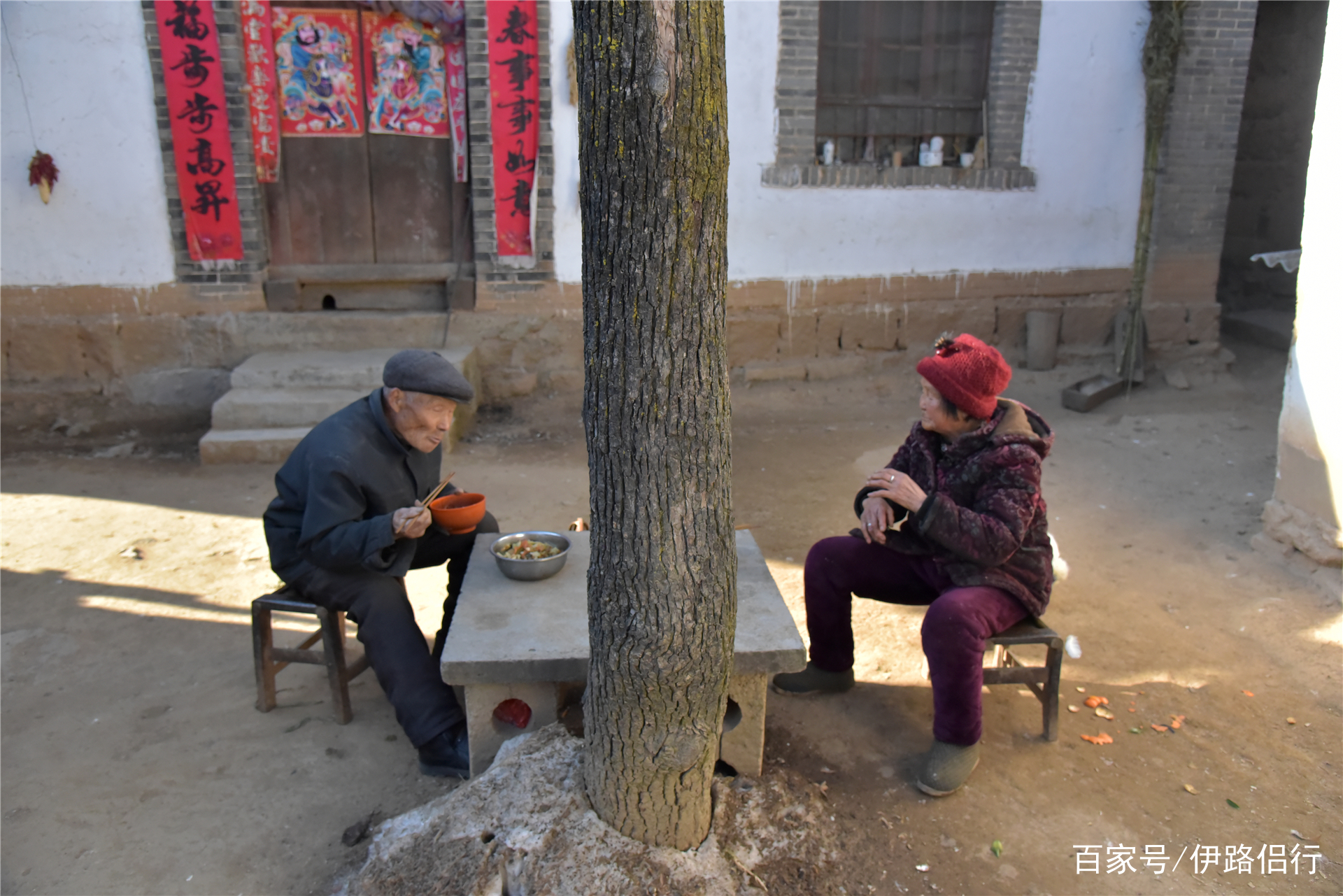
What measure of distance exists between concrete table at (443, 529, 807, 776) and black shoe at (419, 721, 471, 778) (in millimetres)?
170

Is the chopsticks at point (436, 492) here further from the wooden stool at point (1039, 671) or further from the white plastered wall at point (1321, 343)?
the white plastered wall at point (1321, 343)

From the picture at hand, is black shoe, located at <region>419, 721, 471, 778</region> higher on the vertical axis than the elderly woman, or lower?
lower

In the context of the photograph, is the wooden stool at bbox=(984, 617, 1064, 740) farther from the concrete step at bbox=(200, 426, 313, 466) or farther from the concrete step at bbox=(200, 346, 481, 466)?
the concrete step at bbox=(200, 426, 313, 466)

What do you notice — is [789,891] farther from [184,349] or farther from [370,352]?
[184,349]

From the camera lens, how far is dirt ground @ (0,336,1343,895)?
2.62m

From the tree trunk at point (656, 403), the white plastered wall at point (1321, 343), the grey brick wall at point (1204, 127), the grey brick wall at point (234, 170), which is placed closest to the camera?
the tree trunk at point (656, 403)

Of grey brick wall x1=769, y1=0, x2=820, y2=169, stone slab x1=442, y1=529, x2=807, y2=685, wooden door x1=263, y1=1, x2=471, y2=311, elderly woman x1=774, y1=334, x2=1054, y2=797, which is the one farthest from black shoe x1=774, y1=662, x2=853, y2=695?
grey brick wall x1=769, y1=0, x2=820, y2=169

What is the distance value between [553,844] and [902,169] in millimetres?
6100

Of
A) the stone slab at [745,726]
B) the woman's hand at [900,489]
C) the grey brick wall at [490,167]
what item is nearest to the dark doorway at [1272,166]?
the grey brick wall at [490,167]

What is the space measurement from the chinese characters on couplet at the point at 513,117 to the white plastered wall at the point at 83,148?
2217 mm

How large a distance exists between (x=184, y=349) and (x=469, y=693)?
5.03 meters

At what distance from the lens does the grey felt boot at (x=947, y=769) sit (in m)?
2.81

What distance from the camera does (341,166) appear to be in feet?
22.2

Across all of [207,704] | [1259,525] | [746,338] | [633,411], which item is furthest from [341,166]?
[1259,525]
